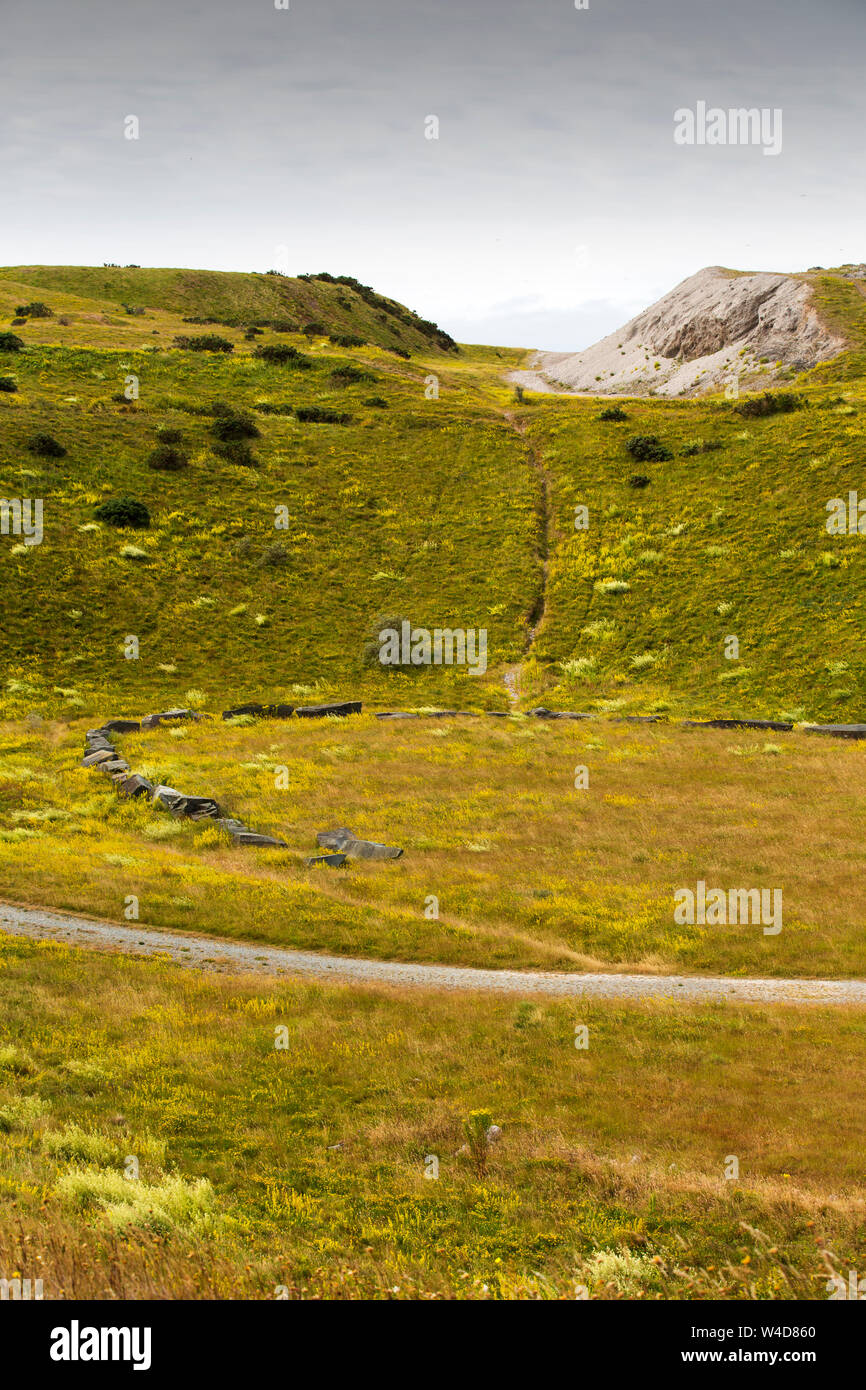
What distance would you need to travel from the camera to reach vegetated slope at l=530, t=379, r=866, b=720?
41.9 metres

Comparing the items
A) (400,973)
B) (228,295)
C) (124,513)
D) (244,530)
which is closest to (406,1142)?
(400,973)

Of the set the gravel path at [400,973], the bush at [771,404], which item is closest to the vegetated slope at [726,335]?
the bush at [771,404]

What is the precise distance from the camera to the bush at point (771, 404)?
2576 inches

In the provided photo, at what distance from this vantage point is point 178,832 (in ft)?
86.3

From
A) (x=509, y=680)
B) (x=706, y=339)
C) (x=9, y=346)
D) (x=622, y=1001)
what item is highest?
(x=706, y=339)

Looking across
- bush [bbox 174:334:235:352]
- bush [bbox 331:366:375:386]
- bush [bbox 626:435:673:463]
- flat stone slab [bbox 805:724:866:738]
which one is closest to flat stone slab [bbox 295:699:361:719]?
flat stone slab [bbox 805:724:866:738]

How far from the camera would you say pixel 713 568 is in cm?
5103

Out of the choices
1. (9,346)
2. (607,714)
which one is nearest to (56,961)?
(607,714)

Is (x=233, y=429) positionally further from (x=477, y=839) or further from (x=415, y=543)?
(x=477, y=839)

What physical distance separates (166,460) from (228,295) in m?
65.3

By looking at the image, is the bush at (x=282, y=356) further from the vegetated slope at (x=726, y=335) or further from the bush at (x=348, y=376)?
the vegetated slope at (x=726, y=335)

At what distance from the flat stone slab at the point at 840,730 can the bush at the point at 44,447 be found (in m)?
53.3
